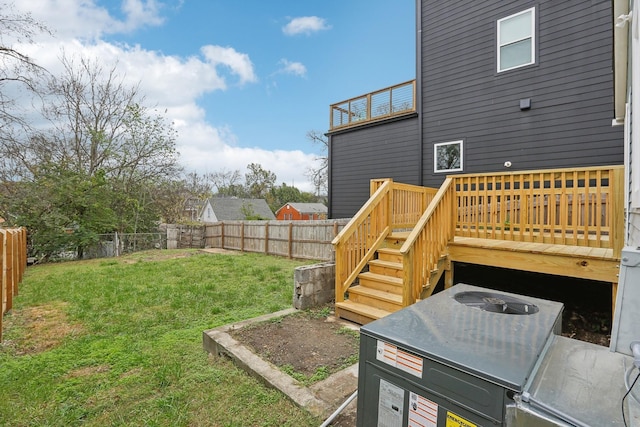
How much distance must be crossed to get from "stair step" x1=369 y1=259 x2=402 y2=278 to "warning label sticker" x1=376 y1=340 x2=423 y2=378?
9.14ft

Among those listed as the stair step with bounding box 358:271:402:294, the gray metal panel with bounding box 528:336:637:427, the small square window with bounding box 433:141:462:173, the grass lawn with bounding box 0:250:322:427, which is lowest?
the grass lawn with bounding box 0:250:322:427

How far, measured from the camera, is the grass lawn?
7.47ft

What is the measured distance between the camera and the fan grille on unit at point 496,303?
2.03 m

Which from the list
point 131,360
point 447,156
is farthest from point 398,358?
point 447,156

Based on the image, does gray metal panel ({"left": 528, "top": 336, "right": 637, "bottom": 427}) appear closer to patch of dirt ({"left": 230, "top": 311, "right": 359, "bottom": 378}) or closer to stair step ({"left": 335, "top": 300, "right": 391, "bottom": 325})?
patch of dirt ({"left": 230, "top": 311, "right": 359, "bottom": 378})

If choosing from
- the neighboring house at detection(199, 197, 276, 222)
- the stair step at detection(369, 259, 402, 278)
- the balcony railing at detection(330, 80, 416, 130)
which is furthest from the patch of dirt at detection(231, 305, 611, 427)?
the neighboring house at detection(199, 197, 276, 222)

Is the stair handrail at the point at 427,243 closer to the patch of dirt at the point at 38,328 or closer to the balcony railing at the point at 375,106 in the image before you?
the patch of dirt at the point at 38,328

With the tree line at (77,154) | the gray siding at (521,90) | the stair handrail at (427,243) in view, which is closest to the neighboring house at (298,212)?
the tree line at (77,154)

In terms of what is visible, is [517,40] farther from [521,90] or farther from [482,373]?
[482,373]

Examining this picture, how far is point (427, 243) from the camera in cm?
395

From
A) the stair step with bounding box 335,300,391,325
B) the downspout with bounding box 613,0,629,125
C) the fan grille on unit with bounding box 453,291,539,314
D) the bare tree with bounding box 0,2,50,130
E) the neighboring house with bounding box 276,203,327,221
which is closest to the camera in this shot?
the fan grille on unit with bounding box 453,291,539,314

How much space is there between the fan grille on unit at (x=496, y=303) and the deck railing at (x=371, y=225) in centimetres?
211

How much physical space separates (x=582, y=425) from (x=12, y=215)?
576 inches

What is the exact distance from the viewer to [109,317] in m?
4.43
